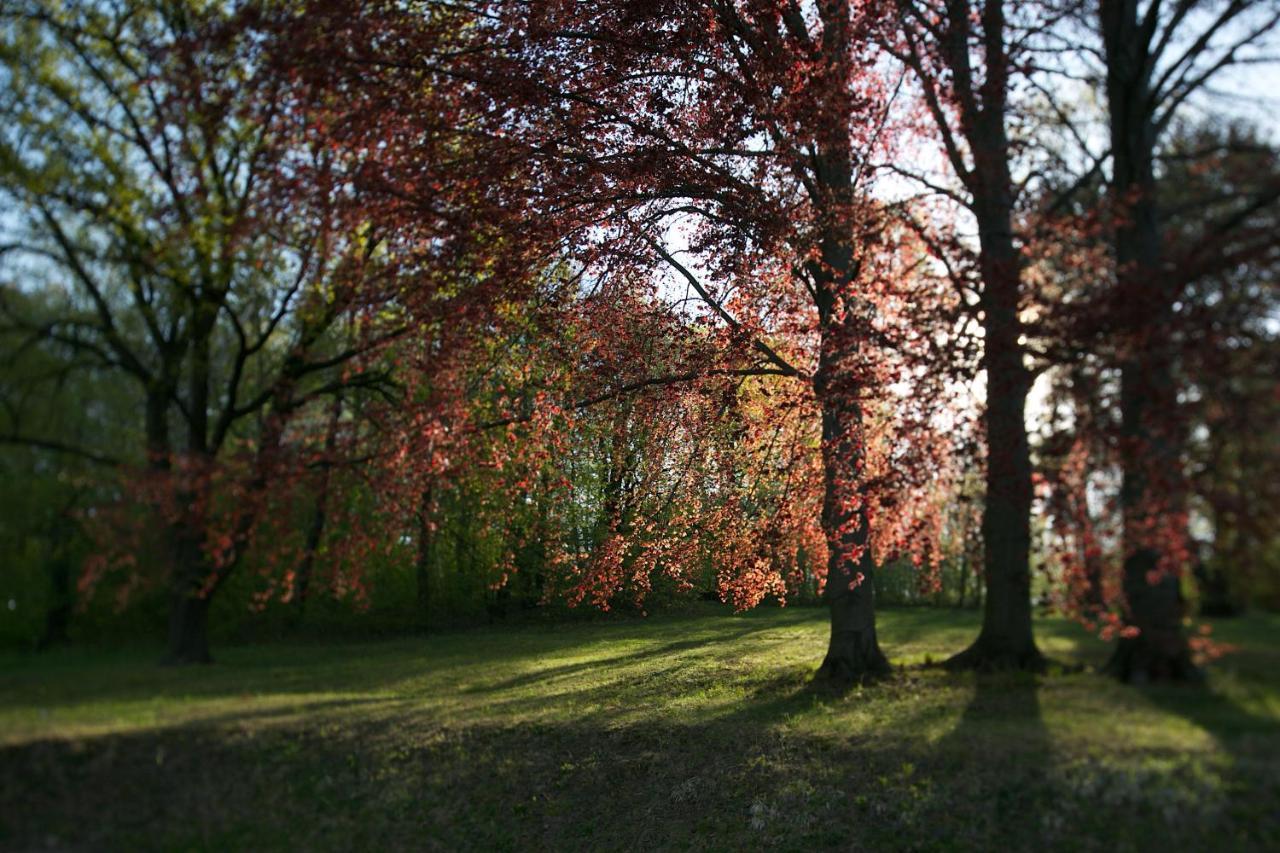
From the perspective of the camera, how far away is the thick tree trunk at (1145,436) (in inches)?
159

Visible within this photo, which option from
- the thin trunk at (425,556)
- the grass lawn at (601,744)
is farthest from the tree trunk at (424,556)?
the grass lawn at (601,744)

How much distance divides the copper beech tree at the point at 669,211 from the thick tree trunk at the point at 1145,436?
1730 mm

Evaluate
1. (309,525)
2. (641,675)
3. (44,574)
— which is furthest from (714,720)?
(44,574)

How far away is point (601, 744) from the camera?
671 cm

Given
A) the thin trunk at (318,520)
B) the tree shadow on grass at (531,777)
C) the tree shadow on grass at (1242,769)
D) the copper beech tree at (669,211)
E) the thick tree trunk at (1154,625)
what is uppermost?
the copper beech tree at (669,211)

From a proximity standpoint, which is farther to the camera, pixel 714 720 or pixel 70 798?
pixel 714 720

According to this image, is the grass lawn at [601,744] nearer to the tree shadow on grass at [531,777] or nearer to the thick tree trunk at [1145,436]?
the tree shadow on grass at [531,777]

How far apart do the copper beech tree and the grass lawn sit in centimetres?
73

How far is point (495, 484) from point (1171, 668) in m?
5.37

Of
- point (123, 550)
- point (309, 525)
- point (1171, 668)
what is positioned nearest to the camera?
point (1171, 668)

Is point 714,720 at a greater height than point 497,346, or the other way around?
point 497,346

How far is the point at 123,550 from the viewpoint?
6633mm

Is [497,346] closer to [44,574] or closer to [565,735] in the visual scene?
[565,735]

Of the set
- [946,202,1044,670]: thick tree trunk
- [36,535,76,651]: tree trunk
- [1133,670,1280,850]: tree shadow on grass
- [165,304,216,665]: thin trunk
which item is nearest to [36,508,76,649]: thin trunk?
[36,535,76,651]: tree trunk
